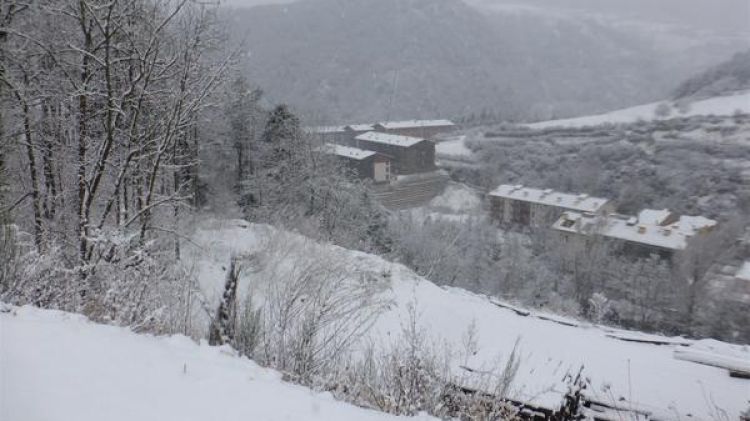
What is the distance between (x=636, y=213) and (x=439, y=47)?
5111 cm

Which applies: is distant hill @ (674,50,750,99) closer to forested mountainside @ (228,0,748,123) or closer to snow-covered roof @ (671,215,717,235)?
forested mountainside @ (228,0,748,123)

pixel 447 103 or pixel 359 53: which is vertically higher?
pixel 359 53

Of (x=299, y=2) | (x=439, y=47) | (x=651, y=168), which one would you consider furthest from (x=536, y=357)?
(x=299, y=2)

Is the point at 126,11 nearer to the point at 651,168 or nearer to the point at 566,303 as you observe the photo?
the point at 566,303

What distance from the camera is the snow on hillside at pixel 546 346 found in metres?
5.00

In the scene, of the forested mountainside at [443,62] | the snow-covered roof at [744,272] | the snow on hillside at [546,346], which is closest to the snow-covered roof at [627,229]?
the snow-covered roof at [744,272]

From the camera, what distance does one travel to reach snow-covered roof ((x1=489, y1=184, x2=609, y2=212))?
25234 mm

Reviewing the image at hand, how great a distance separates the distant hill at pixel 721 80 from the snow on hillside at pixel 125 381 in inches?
1873

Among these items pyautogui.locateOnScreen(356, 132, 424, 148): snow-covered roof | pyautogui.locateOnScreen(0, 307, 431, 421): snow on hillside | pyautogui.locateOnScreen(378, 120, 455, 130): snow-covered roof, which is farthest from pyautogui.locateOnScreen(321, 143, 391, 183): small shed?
pyautogui.locateOnScreen(0, 307, 431, 421): snow on hillside

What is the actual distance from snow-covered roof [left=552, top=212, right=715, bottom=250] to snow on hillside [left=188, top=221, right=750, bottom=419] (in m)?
13.5

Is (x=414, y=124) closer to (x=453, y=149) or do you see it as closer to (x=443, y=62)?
(x=453, y=149)

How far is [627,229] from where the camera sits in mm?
21984

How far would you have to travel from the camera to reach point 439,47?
70250 mm

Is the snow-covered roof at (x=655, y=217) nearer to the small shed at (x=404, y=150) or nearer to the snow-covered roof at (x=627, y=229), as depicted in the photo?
the snow-covered roof at (x=627, y=229)
